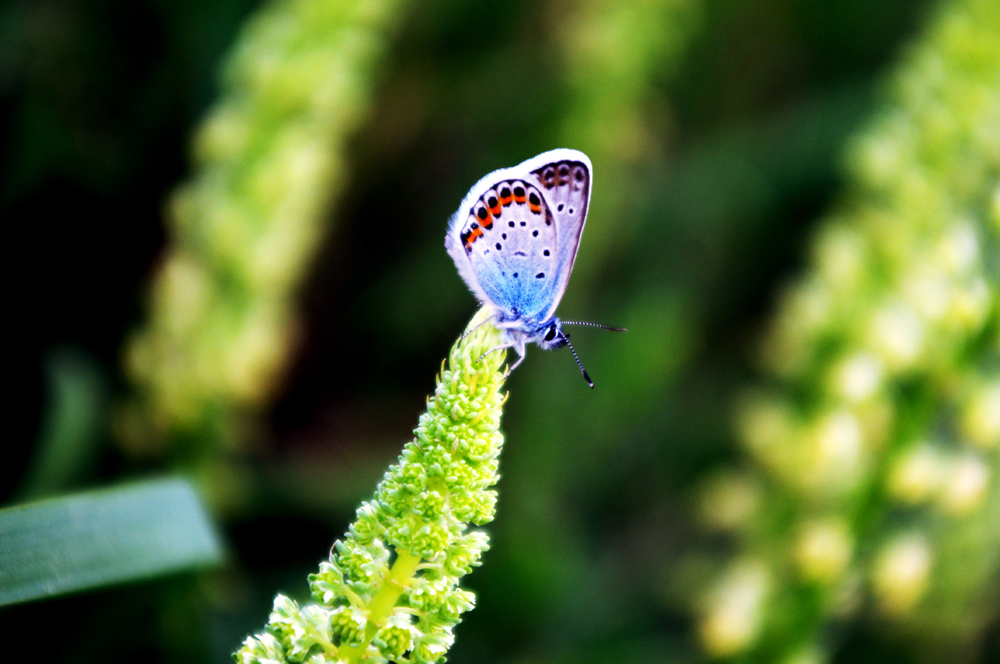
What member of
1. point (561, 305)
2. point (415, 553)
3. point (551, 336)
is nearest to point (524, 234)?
point (551, 336)

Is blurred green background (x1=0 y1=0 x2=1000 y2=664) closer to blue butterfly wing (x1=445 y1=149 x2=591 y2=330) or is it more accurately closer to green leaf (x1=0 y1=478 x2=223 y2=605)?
green leaf (x1=0 y1=478 x2=223 y2=605)

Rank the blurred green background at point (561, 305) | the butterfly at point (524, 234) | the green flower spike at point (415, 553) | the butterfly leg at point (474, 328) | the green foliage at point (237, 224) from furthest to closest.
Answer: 1. the green foliage at point (237, 224)
2. the blurred green background at point (561, 305)
3. the butterfly at point (524, 234)
4. the butterfly leg at point (474, 328)
5. the green flower spike at point (415, 553)

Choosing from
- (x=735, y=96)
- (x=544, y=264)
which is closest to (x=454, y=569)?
(x=544, y=264)

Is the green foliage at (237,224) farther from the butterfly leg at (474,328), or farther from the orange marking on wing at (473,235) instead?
the butterfly leg at (474,328)

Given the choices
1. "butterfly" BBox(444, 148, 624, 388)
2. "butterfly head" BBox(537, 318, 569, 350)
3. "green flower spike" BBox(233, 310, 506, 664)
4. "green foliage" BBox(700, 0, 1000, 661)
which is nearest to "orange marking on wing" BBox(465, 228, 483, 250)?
"butterfly" BBox(444, 148, 624, 388)

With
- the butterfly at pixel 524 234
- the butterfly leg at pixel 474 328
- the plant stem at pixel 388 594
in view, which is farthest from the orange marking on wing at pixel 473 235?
the plant stem at pixel 388 594

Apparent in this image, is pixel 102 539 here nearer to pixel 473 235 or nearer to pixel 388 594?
pixel 388 594

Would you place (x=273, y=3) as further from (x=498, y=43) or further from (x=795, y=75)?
(x=795, y=75)
